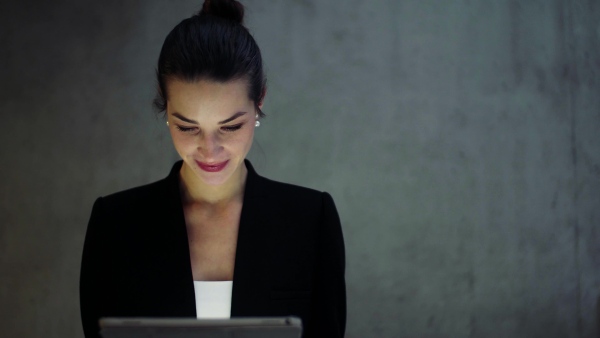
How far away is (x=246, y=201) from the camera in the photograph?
128 cm

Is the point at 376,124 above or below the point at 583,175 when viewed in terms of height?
above

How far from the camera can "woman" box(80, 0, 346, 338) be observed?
1.16 meters

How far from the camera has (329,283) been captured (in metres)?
1.22

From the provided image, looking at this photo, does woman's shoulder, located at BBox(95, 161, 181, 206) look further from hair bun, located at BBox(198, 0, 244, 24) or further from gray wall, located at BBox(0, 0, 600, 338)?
gray wall, located at BBox(0, 0, 600, 338)

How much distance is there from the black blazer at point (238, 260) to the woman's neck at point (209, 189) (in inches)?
0.9

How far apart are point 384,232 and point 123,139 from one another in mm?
1225

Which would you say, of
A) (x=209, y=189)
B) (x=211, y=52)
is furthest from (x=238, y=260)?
(x=211, y=52)

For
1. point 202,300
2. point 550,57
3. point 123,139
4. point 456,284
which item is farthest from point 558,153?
point 202,300

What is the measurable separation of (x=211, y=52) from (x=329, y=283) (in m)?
0.51

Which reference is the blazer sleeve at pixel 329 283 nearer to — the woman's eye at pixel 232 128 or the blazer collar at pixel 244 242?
the blazer collar at pixel 244 242

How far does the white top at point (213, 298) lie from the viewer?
118 cm

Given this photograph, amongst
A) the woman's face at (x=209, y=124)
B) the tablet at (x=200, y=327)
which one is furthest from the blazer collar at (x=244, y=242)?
the tablet at (x=200, y=327)

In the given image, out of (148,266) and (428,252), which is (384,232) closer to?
(428,252)

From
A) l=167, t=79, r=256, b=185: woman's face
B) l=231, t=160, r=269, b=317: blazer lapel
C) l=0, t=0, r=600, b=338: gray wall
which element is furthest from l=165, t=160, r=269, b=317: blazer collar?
l=0, t=0, r=600, b=338: gray wall
